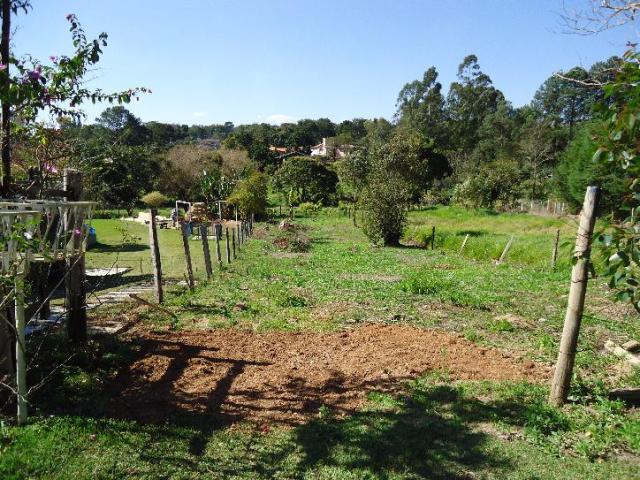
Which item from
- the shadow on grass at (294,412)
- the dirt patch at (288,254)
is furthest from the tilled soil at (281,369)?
the dirt patch at (288,254)

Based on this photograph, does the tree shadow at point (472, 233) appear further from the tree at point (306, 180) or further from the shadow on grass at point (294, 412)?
the tree at point (306, 180)

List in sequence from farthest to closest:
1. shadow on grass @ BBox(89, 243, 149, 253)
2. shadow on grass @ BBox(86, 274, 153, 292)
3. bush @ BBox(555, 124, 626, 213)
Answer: bush @ BBox(555, 124, 626, 213), shadow on grass @ BBox(89, 243, 149, 253), shadow on grass @ BBox(86, 274, 153, 292)

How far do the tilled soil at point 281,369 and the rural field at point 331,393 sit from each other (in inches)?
1.0

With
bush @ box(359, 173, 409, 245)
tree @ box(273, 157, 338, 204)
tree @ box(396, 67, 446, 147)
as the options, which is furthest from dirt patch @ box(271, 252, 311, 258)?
tree @ box(396, 67, 446, 147)

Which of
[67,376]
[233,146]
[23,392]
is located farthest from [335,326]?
[233,146]

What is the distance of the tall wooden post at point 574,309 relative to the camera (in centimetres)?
466

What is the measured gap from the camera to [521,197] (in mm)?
46219

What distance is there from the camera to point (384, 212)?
24.2 meters

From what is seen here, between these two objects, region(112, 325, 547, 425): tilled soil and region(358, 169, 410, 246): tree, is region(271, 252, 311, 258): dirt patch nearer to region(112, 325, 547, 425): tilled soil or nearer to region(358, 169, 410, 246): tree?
region(358, 169, 410, 246): tree

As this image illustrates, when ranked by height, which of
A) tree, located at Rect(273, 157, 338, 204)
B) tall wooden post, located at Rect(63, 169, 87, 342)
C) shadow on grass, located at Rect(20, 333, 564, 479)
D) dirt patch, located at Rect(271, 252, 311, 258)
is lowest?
dirt patch, located at Rect(271, 252, 311, 258)

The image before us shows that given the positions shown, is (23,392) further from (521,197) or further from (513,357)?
(521,197)

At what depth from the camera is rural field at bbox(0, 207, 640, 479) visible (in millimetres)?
3994

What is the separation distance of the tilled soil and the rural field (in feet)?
0.08

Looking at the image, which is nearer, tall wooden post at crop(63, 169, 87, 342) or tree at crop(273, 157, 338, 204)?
tall wooden post at crop(63, 169, 87, 342)
